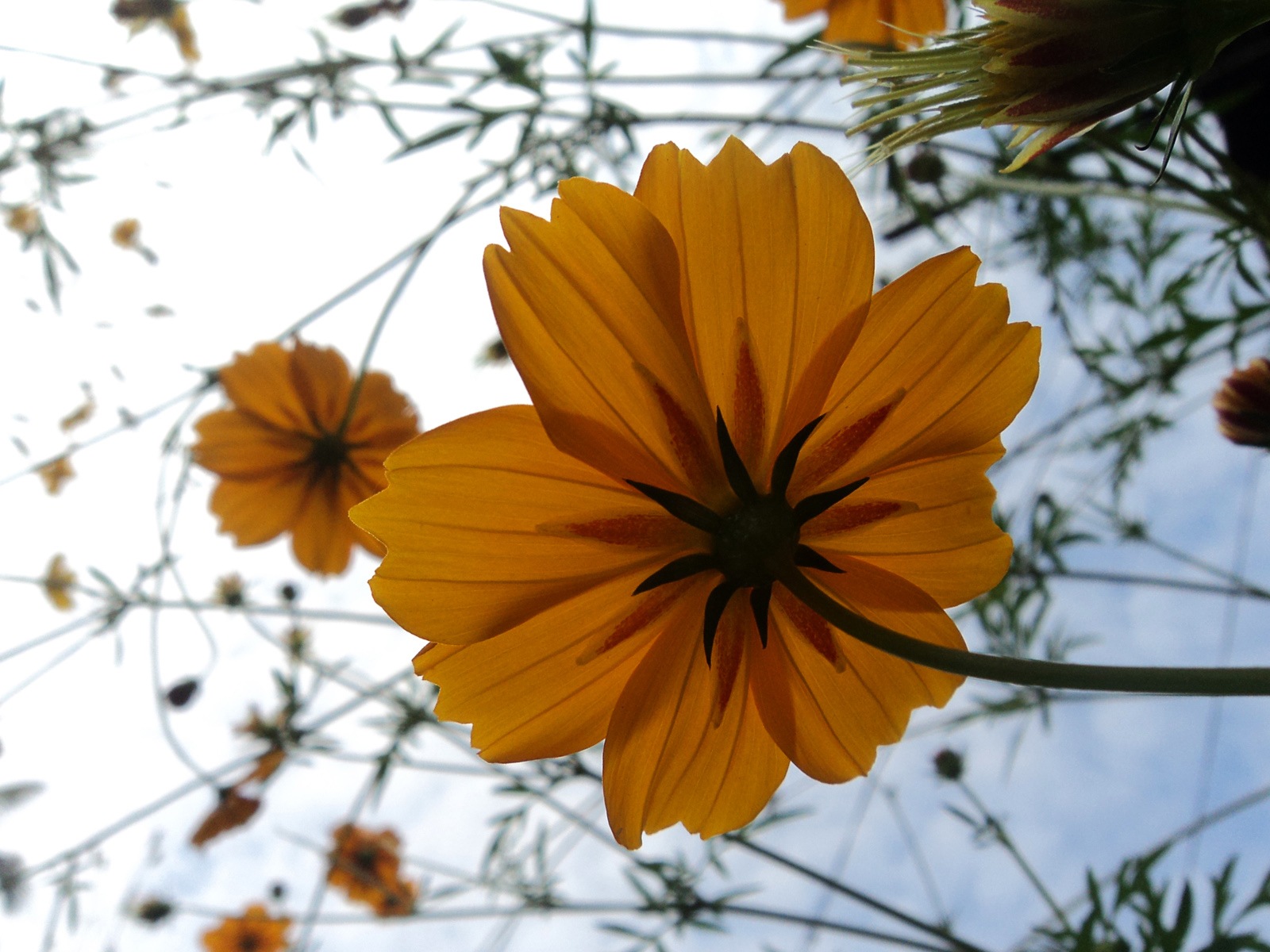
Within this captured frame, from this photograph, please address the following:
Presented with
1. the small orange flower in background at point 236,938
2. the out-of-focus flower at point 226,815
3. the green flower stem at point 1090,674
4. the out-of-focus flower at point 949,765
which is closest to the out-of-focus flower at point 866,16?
the green flower stem at point 1090,674

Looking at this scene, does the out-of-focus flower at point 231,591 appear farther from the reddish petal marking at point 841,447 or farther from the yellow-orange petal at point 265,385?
the reddish petal marking at point 841,447

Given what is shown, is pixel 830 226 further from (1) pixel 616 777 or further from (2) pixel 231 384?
(2) pixel 231 384

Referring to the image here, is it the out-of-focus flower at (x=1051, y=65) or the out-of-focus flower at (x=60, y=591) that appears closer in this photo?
the out-of-focus flower at (x=1051, y=65)

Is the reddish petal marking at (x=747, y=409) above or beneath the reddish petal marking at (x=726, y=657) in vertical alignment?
above

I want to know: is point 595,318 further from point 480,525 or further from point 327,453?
point 327,453

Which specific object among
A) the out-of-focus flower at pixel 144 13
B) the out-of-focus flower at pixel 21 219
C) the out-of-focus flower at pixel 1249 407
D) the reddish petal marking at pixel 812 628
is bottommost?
the reddish petal marking at pixel 812 628

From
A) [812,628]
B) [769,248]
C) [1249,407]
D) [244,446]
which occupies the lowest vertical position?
[812,628]

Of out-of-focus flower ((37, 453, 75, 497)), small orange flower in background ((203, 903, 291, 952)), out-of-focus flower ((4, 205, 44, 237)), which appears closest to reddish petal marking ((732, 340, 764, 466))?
out-of-focus flower ((4, 205, 44, 237))

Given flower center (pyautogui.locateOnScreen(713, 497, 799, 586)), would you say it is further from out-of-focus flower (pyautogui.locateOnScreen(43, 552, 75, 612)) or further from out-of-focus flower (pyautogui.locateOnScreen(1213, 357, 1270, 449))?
out-of-focus flower (pyautogui.locateOnScreen(43, 552, 75, 612))

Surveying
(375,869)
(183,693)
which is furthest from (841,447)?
(375,869)
